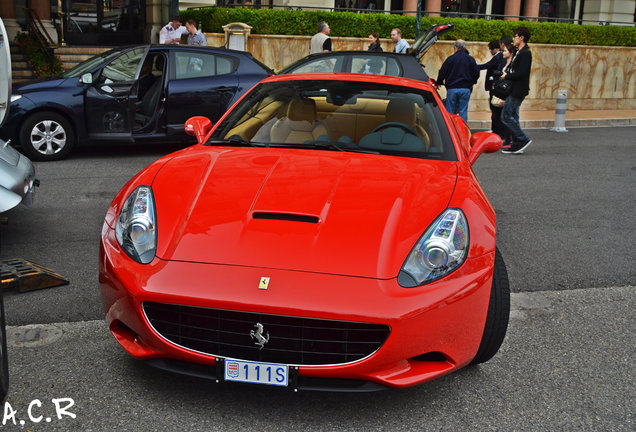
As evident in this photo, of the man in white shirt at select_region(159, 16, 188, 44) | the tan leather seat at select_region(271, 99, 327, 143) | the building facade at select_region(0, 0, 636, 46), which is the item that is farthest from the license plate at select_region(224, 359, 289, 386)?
the building facade at select_region(0, 0, 636, 46)

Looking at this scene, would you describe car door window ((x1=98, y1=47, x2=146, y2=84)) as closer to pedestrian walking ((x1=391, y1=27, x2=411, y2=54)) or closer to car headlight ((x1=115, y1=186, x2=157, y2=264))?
car headlight ((x1=115, y1=186, x2=157, y2=264))

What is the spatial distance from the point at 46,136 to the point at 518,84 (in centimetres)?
718

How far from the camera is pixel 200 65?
10508 millimetres

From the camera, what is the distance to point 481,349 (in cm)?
352

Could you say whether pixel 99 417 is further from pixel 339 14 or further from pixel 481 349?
pixel 339 14

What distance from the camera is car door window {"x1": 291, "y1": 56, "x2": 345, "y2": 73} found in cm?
1141

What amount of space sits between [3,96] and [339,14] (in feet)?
54.9

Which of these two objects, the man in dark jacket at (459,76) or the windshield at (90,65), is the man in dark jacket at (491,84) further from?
the windshield at (90,65)

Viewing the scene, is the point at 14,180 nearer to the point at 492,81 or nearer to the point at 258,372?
the point at 258,372

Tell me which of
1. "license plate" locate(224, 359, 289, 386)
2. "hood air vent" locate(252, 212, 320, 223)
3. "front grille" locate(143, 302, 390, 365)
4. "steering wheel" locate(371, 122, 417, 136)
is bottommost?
"license plate" locate(224, 359, 289, 386)

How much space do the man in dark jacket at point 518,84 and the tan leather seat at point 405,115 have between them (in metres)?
7.29

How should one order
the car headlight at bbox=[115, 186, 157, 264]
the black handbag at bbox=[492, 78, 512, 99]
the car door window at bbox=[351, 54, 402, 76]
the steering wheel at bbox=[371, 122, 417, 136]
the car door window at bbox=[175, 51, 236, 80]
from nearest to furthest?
1. the car headlight at bbox=[115, 186, 157, 264]
2. the steering wheel at bbox=[371, 122, 417, 136]
3. the car door window at bbox=[175, 51, 236, 80]
4. the car door window at bbox=[351, 54, 402, 76]
5. the black handbag at bbox=[492, 78, 512, 99]

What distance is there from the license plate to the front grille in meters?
0.05

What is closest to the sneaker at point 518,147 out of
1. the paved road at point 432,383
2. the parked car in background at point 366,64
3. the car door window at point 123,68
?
the parked car in background at point 366,64
